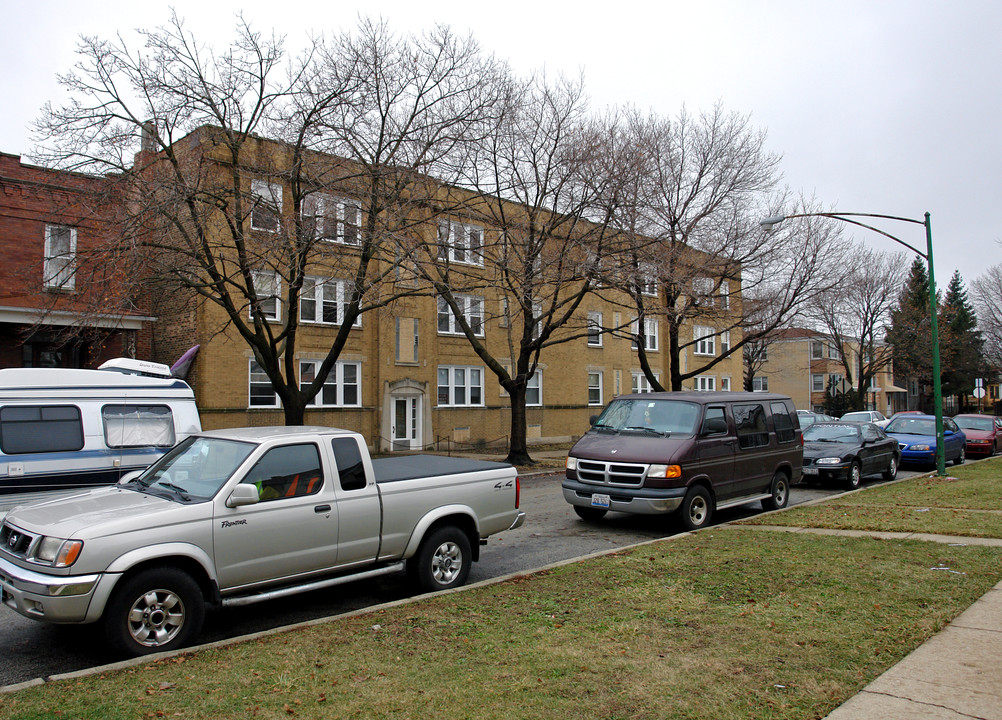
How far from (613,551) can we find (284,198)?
12.9 m

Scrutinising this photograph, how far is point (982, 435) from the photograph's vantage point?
25.7 meters

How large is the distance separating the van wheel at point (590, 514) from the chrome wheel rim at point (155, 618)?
7052 mm

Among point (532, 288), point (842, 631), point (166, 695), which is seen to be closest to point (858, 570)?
point (842, 631)

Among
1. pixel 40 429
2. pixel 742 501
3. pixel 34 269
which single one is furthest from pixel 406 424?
pixel 40 429

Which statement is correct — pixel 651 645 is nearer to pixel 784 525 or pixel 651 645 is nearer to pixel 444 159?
pixel 784 525

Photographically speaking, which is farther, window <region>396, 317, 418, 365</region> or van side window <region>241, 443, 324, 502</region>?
window <region>396, 317, 418, 365</region>

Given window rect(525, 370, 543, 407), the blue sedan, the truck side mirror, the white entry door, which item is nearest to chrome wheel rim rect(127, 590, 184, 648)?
the truck side mirror

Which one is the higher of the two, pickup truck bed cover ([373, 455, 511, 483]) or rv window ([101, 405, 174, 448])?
rv window ([101, 405, 174, 448])

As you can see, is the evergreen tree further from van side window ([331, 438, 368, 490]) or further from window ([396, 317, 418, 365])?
van side window ([331, 438, 368, 490])

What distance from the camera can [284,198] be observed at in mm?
18297

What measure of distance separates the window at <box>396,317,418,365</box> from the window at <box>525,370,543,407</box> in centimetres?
687

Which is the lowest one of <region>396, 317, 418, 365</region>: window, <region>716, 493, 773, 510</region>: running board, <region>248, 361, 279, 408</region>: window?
<region>716, 493, 773, 510</region>: running board

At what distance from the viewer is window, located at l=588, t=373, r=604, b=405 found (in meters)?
38.1

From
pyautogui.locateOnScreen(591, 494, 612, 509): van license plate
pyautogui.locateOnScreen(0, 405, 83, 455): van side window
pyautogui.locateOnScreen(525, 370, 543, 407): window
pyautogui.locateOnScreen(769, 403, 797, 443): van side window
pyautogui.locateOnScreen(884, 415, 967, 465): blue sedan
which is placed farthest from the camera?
pyautogui.locateOnScreen(525, 370, 543, 407): window
